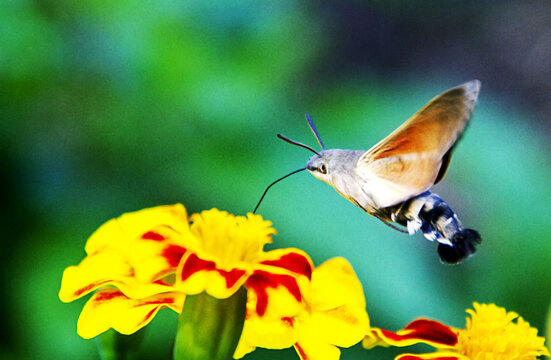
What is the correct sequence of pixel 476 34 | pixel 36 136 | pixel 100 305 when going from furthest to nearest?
pixel 476 34 → pixel 36 136 → pixel 100 305

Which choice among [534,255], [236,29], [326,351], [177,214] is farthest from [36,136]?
[534,255]

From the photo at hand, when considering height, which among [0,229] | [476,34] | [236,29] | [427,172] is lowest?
[0,229]

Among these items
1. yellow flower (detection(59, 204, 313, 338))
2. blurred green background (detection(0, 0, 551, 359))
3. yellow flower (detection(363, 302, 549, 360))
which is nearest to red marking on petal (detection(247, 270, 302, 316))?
yellow flower (detection(59, 204, 313, 338))

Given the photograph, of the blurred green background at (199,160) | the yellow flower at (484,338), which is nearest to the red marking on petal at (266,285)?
the yellow flower at (484,338)

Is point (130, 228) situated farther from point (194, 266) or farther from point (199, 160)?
point (199, 160)

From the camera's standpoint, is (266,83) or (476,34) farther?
(476,34)

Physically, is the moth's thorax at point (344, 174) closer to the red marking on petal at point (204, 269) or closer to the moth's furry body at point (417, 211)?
the moth's furry body at point (417, 211)

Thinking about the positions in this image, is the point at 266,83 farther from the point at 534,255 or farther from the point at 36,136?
the point at 534,255
